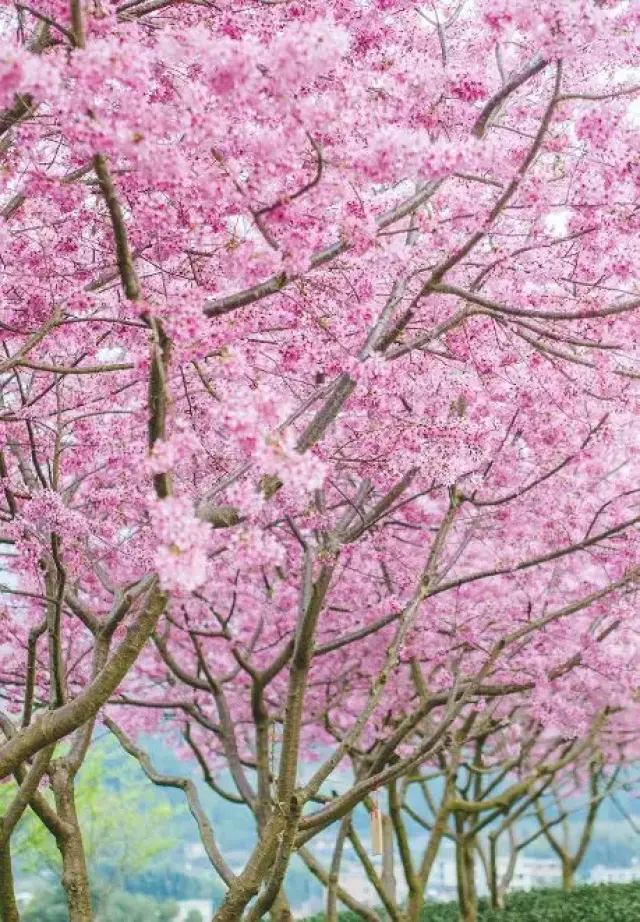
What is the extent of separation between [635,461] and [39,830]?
45.1 ft

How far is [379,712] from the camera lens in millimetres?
12125

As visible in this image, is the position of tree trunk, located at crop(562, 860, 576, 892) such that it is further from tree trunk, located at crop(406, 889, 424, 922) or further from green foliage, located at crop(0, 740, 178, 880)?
tree trunk, located at crop(406, 889, 424, 922)

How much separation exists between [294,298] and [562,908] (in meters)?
11.2

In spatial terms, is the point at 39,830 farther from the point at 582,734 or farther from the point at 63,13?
the point at 63,13

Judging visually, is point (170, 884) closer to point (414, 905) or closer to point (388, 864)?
point (388, 864)

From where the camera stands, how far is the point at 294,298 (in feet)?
16.9

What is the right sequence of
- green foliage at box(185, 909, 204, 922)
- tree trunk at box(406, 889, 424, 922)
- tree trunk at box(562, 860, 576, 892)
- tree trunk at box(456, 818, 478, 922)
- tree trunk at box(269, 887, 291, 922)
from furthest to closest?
green foliage at box(185, 909, 204, 922) → tree trunk at box(562, 860, 576, 892) → tree trunk at box(456, 818, 478, 922) → tree trunk at box(406, 889, 424, 922) → tree trunk at box(269, 887, 291, 922)

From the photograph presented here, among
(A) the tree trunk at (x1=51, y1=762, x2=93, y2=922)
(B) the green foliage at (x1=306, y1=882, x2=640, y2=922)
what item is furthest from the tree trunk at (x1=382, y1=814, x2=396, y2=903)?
(A) the tree trunk at (x1=51, y1=762, x2=93, y2=922)

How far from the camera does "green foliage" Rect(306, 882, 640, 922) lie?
40.7 feet

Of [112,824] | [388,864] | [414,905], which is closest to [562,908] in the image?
[388,864]

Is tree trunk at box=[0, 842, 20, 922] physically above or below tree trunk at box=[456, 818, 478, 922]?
below

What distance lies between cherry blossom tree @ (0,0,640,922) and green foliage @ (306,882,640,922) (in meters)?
5.52

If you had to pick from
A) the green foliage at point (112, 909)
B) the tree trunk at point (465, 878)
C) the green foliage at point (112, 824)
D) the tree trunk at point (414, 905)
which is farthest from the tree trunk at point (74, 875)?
the green foliage at point (112, 824)

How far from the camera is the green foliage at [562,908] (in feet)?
40.7
